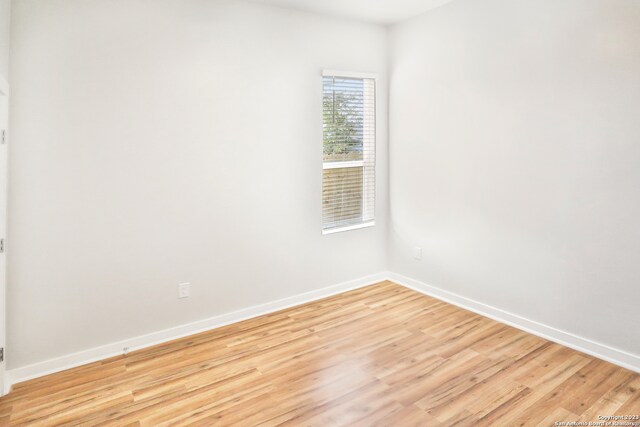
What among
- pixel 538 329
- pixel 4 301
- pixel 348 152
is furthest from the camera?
pixel 348 152

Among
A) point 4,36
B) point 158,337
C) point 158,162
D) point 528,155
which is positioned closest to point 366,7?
point 528,155

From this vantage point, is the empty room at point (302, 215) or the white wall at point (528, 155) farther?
the white wall at point (528, 155)

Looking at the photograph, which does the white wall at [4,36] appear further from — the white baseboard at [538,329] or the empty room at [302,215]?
the white baseboard at [538,329]

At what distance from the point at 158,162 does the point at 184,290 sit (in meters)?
1.05

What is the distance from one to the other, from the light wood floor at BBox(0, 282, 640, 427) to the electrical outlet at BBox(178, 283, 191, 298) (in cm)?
35

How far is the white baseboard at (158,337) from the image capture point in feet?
8.90

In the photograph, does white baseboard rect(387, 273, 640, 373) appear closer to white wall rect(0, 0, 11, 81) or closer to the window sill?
the window sill

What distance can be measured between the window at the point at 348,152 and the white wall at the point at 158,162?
14cm

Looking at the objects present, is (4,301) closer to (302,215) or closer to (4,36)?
(4,36)

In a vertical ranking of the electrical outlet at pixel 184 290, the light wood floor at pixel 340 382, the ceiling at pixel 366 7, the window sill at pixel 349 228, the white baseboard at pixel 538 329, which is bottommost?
the light wood floor at pixel 340 382

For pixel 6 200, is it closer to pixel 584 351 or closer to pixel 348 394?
pixel 348 394

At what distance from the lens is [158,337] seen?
125 inches

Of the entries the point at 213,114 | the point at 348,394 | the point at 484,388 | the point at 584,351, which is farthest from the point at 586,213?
the point at 213,114

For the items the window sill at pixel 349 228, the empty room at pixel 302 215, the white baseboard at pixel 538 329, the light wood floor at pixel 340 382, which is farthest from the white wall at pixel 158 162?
the white baseboard at pixel 538 329
